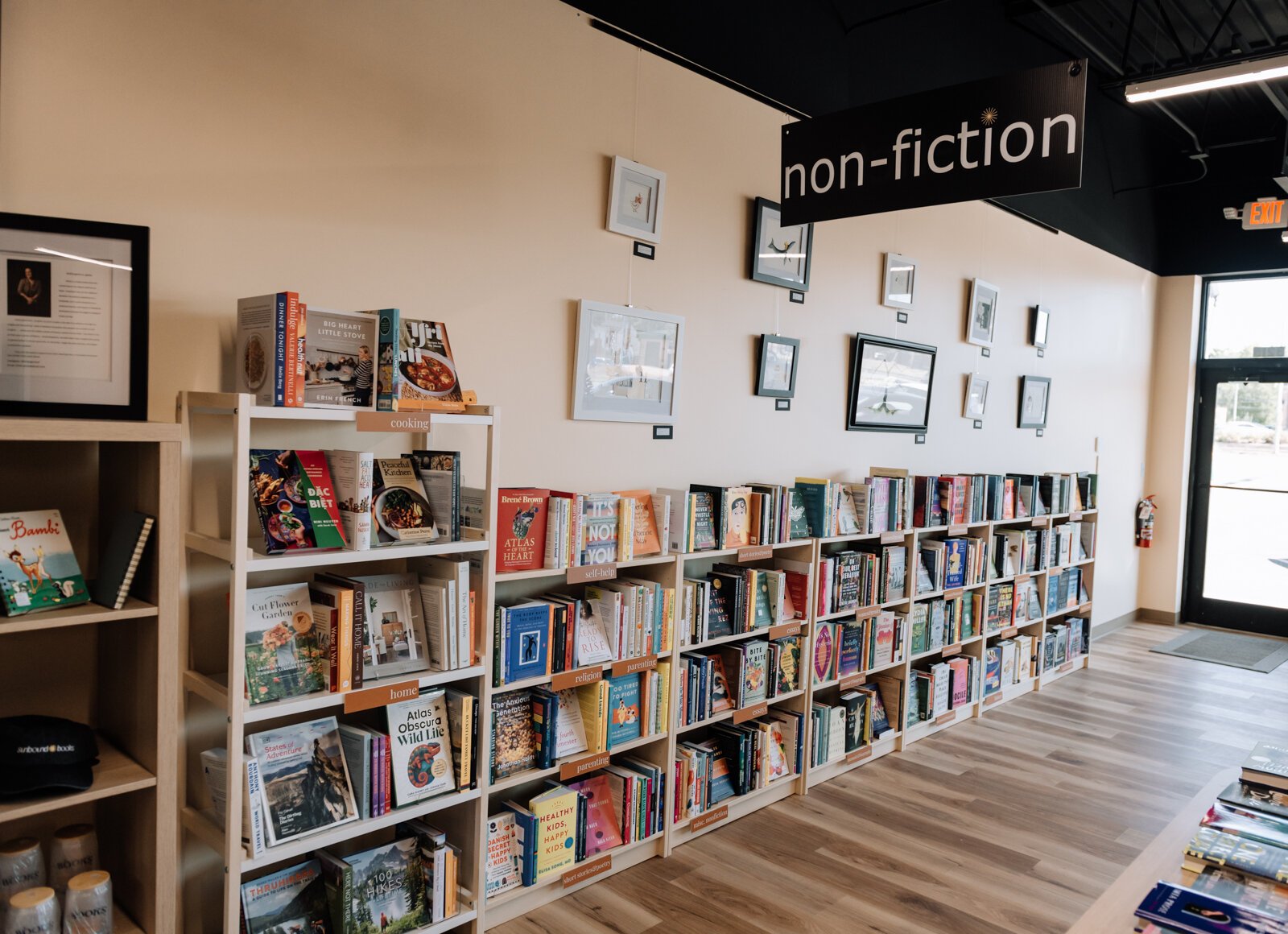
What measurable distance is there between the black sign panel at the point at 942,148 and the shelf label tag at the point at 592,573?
1.45 m

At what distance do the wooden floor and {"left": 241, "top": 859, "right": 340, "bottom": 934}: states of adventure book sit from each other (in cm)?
73

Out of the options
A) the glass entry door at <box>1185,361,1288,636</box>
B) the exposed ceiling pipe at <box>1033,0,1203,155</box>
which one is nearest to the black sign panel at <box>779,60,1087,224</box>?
the exposed ceiling pipe at <box>1033,0,1203,155</box>

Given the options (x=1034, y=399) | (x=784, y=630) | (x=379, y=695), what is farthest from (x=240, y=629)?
(x=1034, y=399)

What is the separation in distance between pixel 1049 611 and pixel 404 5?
575 centimetres

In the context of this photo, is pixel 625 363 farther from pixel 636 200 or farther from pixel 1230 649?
pixel 1230 649

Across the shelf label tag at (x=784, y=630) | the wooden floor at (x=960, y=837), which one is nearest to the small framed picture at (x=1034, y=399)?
the wooden floor at (x=960, y=837)

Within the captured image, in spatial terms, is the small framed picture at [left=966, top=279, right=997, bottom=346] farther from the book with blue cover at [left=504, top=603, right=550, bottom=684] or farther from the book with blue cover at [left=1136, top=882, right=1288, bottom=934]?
the book with blue cover at [left=1136, top=882, right=1288, bottom=934]

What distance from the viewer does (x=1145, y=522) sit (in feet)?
28.5

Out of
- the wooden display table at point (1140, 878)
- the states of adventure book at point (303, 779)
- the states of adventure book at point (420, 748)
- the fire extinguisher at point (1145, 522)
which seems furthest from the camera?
the fire extinguisher at point (1145, 522)

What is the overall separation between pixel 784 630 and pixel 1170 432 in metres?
6.49

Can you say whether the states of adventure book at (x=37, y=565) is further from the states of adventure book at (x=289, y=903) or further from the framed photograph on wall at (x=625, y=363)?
the framed photograph on wall at (x=625, y=363)

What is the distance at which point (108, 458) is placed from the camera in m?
2.34

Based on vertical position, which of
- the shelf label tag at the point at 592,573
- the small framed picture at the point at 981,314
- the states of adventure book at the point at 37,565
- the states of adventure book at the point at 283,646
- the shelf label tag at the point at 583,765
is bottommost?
the shelf label tag at the point at 583,765

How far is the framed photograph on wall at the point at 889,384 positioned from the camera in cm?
503
